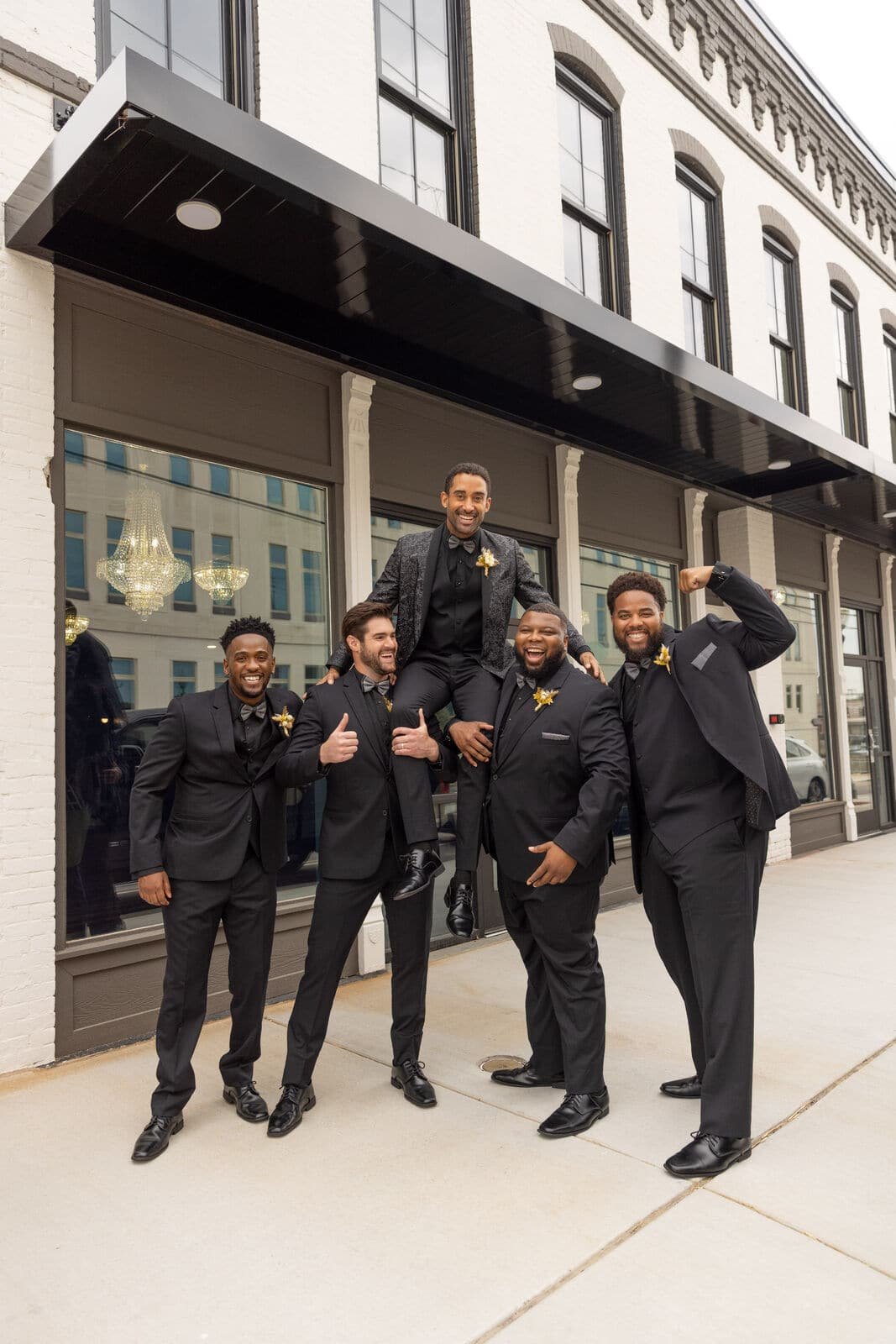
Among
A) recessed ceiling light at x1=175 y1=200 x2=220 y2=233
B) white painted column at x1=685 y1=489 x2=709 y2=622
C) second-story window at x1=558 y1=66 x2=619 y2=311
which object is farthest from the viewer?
white painted column at x1=685 y1=489 x2=709 y2=622

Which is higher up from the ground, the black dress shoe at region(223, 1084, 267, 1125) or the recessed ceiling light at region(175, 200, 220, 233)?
the recessed ceiling light at region(175, 200, 220, 233)

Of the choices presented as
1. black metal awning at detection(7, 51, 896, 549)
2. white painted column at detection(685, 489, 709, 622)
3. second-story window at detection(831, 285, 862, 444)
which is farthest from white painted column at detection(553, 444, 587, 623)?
second-story window at detection(831, 285, 862, 444)

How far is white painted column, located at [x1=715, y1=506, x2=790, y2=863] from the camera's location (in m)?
9.95

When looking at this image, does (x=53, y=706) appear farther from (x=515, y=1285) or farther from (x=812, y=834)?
(x=812, y=834)

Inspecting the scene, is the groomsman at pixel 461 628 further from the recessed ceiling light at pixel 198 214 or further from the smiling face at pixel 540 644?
the recessed ceiling light at pixel 198 214

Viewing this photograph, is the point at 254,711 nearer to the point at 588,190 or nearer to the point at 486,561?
the point at 486,561

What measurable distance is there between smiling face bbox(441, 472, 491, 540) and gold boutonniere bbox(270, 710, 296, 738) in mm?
1110

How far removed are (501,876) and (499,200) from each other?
18.4 ft

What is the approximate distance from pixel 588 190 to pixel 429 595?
6.01 metres

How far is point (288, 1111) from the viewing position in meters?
3.57

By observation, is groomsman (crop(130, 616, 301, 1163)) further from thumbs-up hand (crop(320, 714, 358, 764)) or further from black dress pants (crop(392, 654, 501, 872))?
black dress pants (crop(392, 654, 501, 872))

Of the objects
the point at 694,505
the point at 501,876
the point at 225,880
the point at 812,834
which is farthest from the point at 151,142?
the point at 812,834

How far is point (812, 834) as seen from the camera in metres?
10.7

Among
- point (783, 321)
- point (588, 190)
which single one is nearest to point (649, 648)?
point (588, 190)
